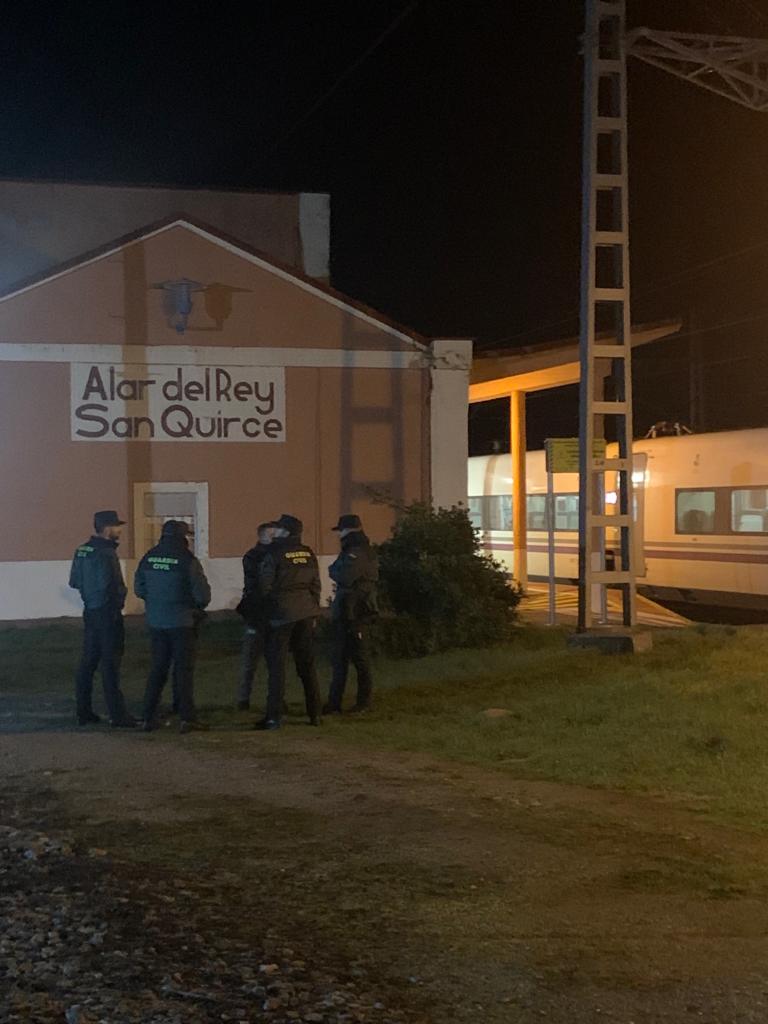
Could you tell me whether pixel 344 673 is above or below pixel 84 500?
below

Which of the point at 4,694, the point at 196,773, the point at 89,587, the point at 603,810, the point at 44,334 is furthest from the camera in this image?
the point at 44,334

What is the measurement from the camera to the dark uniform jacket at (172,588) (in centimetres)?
1059

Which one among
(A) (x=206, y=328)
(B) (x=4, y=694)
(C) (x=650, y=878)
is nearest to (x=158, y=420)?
(A) (x=206, y=328)

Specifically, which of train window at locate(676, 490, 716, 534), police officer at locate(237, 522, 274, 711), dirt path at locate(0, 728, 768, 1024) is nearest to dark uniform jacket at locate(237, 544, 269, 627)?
police officer at locate(237, 522, 274, 711)

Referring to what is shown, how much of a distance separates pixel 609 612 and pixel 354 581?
9.50 metres

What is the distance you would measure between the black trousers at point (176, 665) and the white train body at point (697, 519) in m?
12.7

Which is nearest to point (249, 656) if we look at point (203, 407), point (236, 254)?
point (203, 407)

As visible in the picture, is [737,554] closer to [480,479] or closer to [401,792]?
[480,479]

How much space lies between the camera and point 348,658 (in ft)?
37.5

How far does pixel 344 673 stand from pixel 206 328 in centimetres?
934

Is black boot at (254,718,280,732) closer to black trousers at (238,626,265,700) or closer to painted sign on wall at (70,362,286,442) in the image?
black trousers at (238,626,265,700)

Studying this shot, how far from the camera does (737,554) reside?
2227 centimetres

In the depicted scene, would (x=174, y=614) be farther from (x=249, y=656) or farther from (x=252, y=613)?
(x=249, y=656)

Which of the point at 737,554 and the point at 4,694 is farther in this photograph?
the point at 737,554
